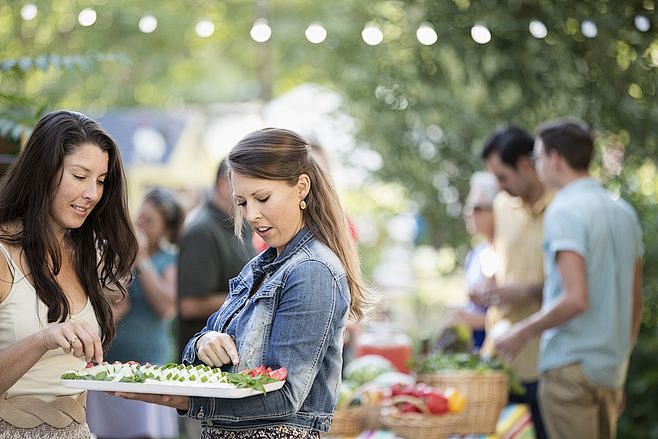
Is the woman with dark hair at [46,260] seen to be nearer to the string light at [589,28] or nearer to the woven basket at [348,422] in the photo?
the woven basket at [348,422]

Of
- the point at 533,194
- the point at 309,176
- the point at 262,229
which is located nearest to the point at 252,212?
the point at 262,229

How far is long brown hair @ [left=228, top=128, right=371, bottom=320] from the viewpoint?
9.34 ft

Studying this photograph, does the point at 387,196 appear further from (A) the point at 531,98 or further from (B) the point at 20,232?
(B) the point at 20,232

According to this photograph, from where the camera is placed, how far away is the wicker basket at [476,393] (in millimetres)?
5023

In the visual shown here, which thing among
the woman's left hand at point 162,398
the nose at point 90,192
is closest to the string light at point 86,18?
the nose at point 90,192

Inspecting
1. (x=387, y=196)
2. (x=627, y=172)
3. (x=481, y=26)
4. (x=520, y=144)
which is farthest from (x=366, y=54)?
(x=520, y=144)

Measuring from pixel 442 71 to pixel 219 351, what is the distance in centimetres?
662

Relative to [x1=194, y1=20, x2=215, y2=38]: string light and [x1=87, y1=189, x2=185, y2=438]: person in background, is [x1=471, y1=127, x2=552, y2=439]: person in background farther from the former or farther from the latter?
[x1=194, y1=20, x2=215, y2=38]: string light

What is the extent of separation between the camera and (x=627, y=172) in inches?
316

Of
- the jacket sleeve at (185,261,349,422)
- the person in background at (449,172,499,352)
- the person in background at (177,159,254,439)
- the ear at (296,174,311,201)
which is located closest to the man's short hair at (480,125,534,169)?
the person in background at (449,172,499,352)

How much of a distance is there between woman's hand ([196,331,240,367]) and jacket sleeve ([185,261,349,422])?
0.31ft

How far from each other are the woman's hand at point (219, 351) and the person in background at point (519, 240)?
3041mm

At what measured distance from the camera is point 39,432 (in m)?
3.04

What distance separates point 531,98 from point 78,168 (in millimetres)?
5184
